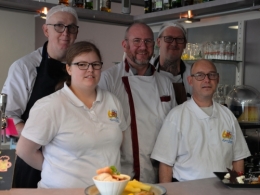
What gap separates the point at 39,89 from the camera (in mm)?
2268

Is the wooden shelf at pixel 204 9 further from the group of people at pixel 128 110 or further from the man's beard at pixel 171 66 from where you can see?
the group of people at pixel 128 110

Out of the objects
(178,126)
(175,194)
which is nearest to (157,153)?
(178,126)

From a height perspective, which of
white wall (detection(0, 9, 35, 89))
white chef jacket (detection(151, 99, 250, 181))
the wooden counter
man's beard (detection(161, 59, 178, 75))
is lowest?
the wooden counter

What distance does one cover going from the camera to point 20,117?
2277mm

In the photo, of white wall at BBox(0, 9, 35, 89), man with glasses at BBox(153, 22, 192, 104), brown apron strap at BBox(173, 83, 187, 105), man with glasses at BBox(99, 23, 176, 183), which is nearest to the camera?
man with glasses at BBox(99, 23, 176, 183)

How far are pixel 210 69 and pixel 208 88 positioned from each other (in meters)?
0.11

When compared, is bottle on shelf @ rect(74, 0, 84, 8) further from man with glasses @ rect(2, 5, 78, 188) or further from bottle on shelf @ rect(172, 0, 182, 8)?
bottle on shelf @ rect(172, 0, 182, 8)

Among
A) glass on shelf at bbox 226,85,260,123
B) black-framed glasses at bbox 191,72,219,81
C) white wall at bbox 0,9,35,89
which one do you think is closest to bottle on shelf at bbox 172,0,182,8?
glass on shelf at bbox 226,85,260,123

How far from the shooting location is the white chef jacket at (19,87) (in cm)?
224

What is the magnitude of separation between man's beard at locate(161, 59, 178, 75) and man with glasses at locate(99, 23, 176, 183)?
1.00 ft

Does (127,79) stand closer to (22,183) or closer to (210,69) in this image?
(210,69)

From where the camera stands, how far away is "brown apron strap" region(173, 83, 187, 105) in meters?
2.57

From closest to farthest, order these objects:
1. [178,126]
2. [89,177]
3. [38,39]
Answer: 1. [89,177]
2. [178,126]
3. [38,39]

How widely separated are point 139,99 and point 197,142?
0.41 meters
